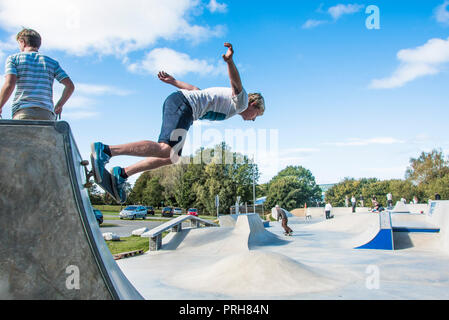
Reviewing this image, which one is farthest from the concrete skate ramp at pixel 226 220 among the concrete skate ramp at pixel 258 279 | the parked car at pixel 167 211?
the parked car at pixel 167 211

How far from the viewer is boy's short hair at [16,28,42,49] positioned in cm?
362

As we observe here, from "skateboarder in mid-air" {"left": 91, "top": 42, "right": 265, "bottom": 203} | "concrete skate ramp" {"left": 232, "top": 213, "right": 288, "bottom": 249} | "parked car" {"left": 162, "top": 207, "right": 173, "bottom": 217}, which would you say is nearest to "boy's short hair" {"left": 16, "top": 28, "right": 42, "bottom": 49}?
"skateboarder in mid-air" {"left": 91, "top": 42, "right": 265, "bottom": 203}

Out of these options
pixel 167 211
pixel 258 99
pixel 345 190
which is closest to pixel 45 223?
pixel 258 99

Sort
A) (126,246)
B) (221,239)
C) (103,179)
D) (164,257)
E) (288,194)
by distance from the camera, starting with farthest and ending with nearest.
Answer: (288,194) < (126,246) < (221,239) < (164,257) < (103,179)

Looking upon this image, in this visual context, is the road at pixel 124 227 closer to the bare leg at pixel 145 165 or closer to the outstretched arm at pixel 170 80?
the outstretched arm at pixel 170 80

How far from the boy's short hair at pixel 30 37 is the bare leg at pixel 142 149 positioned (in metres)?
1.55

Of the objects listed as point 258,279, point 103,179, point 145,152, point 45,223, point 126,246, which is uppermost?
point 145,152

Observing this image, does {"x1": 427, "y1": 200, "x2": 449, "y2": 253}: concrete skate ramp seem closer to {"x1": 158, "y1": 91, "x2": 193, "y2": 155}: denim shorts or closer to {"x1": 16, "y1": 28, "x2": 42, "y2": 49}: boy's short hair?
{"x1": 158, "y1": 91, "x2": 193, "y2": 155}: denim shorts

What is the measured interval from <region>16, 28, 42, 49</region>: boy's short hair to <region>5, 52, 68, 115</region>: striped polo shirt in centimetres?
15

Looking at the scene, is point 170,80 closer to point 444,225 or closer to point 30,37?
point 30,37

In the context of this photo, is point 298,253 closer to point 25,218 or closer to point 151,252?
point 151,252

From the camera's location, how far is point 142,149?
3.40 metres

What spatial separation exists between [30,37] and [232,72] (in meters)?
2.26

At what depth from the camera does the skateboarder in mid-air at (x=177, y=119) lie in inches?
132
